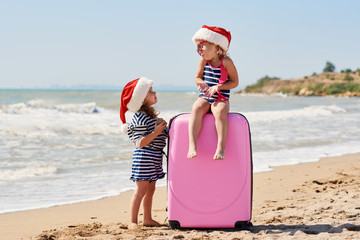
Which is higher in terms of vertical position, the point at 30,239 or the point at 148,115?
the point at 148,115

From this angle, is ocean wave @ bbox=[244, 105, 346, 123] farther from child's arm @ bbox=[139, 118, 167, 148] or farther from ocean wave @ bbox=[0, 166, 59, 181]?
child's arm @ bbox=[139, 118, 167, 148]

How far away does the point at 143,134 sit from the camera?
3619mm

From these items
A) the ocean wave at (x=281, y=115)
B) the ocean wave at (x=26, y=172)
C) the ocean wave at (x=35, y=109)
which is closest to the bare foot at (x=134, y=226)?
the ocean wave at (x=26, y=172)

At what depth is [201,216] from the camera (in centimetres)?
355

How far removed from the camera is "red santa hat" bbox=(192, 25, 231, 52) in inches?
139

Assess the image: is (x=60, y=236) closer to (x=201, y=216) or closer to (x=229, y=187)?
(x=201, y=216)

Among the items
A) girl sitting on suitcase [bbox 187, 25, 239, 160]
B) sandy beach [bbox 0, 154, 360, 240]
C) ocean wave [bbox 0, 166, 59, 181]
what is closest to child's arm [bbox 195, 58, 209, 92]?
girl sitting on suitcase [bbox 187, 25, 239, 160]

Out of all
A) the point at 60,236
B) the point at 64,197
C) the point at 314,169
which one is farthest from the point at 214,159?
the point at 314,169

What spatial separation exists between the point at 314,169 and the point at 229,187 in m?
3.74

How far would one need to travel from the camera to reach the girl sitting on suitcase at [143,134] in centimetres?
362

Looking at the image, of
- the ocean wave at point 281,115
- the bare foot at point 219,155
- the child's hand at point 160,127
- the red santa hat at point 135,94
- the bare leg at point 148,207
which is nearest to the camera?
the bare foot at point 219,155

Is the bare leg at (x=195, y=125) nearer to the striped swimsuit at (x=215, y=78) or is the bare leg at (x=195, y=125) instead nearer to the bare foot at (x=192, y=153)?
the bare foot at (x=192, y=153)

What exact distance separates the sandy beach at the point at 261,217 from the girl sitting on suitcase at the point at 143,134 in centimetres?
41

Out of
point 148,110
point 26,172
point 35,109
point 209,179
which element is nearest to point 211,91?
point 148,110
